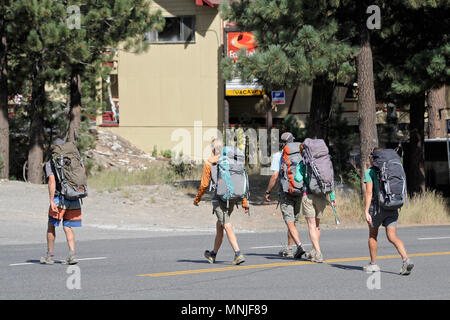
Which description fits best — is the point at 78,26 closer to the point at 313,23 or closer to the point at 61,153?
the point at 313,23

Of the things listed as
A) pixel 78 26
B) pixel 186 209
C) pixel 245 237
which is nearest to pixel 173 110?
pixel 78 26

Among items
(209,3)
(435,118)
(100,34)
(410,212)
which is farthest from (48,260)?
(209,3)

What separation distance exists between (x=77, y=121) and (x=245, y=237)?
45.2 ft

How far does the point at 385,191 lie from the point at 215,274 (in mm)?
2384

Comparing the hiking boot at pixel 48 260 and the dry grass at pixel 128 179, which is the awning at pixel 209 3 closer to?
the dry grass at pixel 128 179

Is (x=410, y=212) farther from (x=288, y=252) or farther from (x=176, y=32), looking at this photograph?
(x=176, y=32)

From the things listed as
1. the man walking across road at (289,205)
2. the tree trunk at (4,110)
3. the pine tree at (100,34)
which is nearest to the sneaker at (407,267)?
the man walking across road at (289,205)

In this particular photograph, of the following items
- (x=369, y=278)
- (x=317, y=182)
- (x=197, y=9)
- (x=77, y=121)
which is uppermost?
(x=197, y=9)

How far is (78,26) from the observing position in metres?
24.8

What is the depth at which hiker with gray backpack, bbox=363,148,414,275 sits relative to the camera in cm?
1016

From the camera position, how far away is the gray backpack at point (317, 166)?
37.7 feet

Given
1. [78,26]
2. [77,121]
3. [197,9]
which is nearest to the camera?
[78,26]

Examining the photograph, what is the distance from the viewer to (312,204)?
1179 centimetres

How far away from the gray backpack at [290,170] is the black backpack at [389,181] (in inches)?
69.3
